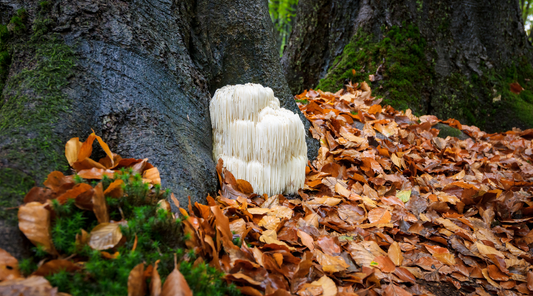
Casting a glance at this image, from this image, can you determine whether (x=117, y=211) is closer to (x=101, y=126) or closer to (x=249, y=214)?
(x=101, y=126)

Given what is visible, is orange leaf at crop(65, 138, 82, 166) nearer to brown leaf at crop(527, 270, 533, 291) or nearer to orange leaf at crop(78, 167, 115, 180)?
orange leaf at crop(78, 167, 115, 180)

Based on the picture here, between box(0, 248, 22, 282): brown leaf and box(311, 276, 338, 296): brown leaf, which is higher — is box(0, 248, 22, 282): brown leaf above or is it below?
above

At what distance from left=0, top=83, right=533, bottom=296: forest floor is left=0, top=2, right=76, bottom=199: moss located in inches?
6.0

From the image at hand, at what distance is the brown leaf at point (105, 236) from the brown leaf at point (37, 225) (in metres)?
0.14

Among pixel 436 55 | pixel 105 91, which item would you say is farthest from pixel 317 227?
pixel 436 55

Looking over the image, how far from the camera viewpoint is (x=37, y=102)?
1725 mm

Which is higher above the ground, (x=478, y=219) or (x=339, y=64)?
(x=339, y=64)

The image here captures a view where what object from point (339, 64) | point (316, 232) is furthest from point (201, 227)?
point (339, 64)

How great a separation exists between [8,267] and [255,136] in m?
1.63

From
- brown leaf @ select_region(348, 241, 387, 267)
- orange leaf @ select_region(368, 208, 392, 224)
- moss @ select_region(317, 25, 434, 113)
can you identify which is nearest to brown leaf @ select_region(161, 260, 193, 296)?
brown leaf @ select_region(348, 241, 387, 267)

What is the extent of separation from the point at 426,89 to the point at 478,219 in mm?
3066

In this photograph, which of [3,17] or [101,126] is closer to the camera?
[101,126]

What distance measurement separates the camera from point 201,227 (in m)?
1.65

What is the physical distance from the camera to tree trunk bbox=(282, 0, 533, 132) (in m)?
4.94
